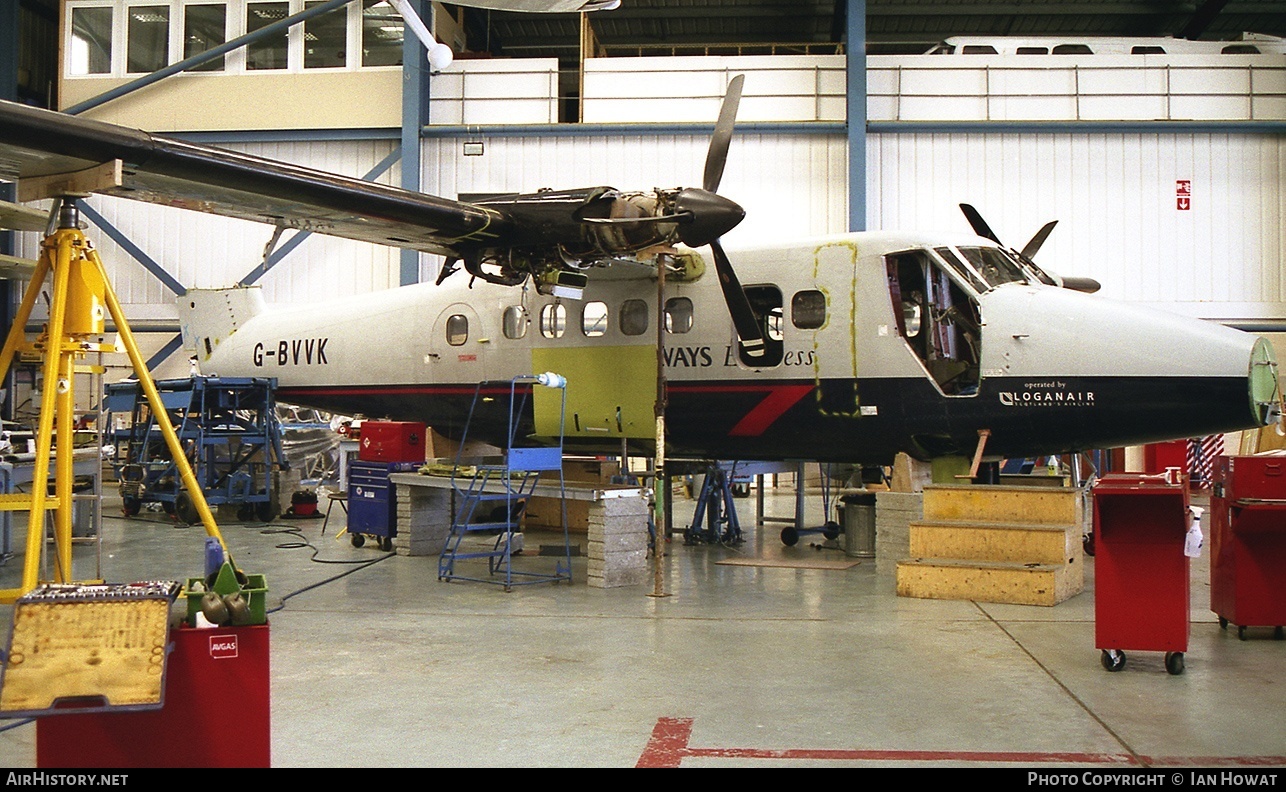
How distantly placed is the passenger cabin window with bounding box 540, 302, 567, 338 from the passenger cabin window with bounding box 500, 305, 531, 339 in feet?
0.69

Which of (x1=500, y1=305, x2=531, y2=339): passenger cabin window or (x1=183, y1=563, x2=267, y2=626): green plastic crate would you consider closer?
(x1=183, y1=563, x2=267, y2=626): green plastic crate

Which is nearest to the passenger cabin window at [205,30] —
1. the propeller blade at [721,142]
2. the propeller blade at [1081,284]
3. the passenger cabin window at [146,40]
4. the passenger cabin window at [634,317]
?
the passenger cabin window at [146,40]

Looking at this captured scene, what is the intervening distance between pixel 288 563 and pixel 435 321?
3349mm

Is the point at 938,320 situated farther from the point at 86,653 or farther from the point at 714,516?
the point at 86,653

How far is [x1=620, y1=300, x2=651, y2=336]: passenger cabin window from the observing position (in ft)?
37.2

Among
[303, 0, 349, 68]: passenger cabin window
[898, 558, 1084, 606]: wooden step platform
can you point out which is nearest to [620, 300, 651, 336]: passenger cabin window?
[898, 558, 1084, 606]: wooden step platform

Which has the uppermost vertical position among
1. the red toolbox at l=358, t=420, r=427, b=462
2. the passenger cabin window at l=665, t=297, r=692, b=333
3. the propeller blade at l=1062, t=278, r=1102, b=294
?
the propeller blade at l=1062, t=278, r=1102, b=294

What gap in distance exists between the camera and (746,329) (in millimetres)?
10531

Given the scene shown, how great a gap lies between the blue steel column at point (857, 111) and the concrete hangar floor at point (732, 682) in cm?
1291

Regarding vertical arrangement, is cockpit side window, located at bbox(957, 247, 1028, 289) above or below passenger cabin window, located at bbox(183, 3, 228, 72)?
below

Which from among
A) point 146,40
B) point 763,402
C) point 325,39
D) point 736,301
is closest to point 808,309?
point 736,301

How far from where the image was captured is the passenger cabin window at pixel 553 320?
1187cm

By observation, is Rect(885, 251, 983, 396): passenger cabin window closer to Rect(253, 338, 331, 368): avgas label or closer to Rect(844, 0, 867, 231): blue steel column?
Rect(253, 338, 331, 368): avgas label

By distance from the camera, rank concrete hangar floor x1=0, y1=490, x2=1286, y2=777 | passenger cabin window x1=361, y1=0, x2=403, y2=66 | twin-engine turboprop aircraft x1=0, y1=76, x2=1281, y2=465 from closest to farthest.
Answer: concrete hangar floor x1=0, y1=490, x2=1286, y2=777 → twin-engine turboprop aircraft x1=0, y1=76, x2=1281, y2=465 → passenger cabin window x1=361, y1=0, x2=403, y2=66
